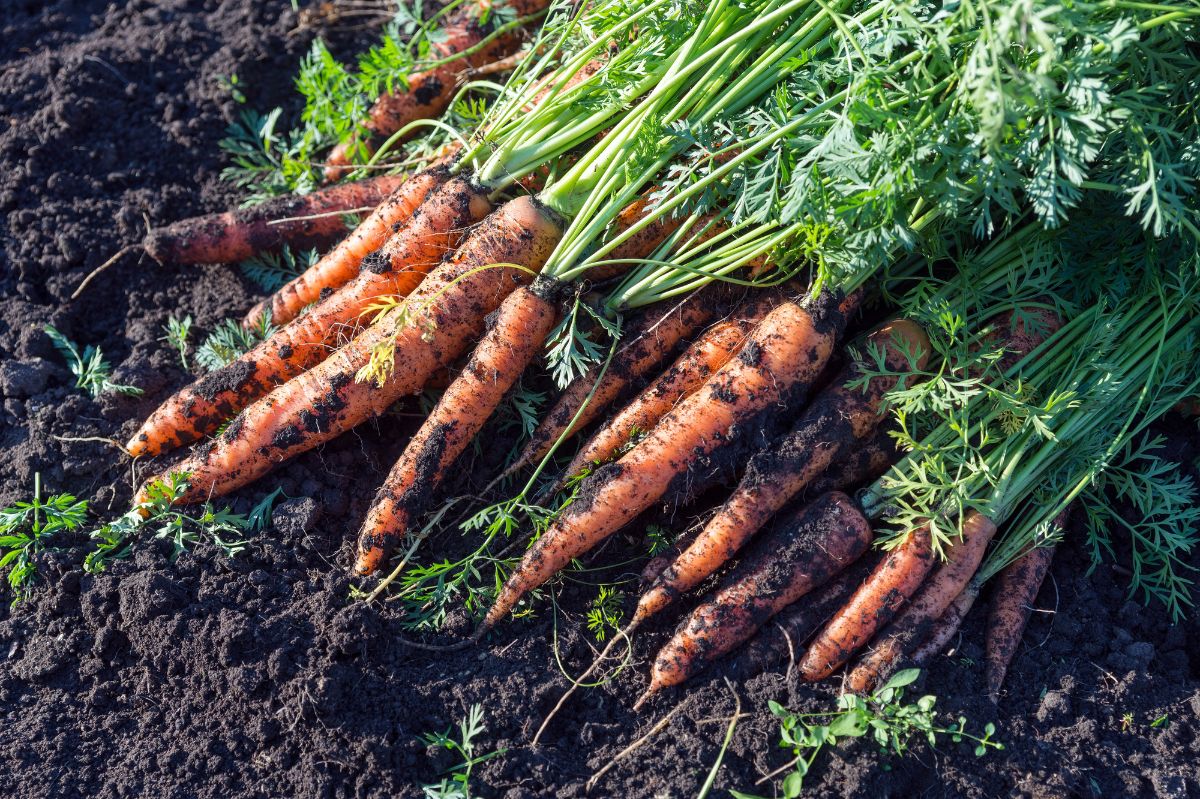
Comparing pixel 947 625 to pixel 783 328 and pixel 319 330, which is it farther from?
pixel 319 330

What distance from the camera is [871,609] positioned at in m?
2.83

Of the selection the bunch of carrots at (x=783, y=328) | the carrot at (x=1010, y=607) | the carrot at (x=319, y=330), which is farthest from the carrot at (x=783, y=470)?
the carrot at (x=319, y=330)

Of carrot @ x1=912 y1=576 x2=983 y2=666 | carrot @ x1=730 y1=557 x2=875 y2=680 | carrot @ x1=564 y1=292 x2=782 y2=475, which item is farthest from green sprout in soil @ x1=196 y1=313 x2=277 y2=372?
carrot @ x1=912 y1=576 x2=983 y2=666

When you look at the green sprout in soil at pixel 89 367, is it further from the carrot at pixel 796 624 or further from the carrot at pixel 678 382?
the carrot at pixel 796 624

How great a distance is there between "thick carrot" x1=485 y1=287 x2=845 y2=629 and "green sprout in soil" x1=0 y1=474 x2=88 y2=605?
1.49 meters

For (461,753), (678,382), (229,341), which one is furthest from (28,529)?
(678,382)

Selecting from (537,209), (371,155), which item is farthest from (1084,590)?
(371,155)

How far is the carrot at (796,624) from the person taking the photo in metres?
2.85

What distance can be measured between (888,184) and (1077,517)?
55.4 inches

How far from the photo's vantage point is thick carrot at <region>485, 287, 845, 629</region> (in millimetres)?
2965

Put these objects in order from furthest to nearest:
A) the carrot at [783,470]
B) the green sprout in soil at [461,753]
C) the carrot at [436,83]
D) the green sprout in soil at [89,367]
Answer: the carrot at [436,83] < the green sprout in soil at [89,367] < the carrot at [783,470] < the green sprout in soil at [461,753]

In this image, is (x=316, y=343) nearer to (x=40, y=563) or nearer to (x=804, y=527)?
(x=40, y=563)

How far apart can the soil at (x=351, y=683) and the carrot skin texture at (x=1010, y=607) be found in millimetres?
53

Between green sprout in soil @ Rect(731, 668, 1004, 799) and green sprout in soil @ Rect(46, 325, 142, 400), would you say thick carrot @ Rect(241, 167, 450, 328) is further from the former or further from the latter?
green sprout in soil @ Rect(731, 668, 1004, 799)
